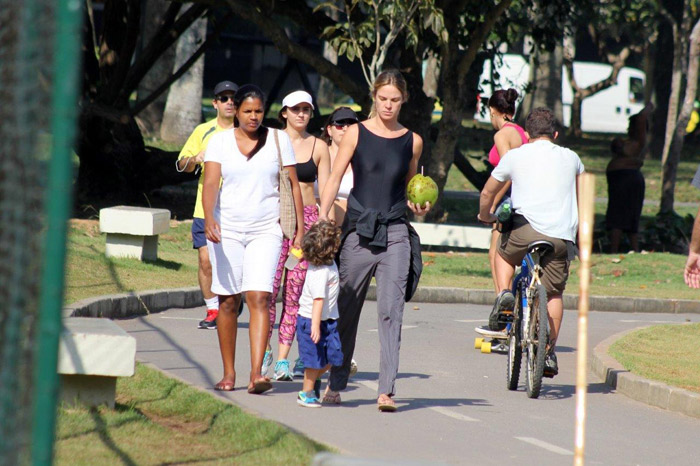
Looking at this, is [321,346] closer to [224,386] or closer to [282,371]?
[224,386]

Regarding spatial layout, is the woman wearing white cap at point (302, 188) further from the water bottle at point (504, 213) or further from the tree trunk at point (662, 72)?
the tree trunk at point (662, 72)

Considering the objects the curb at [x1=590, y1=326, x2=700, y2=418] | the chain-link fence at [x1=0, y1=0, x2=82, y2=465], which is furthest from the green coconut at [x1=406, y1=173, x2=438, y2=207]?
the chain-link fence at [x1=0, y1=0, x2=82, y2=465]

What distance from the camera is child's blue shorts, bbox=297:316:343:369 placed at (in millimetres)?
7645

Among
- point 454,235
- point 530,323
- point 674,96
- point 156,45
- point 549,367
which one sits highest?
point 674,96

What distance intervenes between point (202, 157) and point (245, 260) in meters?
2.11

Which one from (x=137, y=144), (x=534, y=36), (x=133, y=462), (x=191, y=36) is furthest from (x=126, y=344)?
(x=191, y=36)

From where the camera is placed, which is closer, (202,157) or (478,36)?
(202,157)

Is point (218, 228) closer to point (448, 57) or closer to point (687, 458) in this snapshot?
point (687, 458)

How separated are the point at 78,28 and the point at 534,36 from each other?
19.8 meters

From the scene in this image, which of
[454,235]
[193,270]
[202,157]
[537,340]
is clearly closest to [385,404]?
[537,340]

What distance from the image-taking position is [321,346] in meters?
7.75

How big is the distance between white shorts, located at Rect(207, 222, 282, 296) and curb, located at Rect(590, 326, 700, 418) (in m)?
2.88

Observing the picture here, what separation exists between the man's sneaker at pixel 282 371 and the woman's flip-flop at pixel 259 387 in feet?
2.09

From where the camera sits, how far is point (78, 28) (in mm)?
2898
